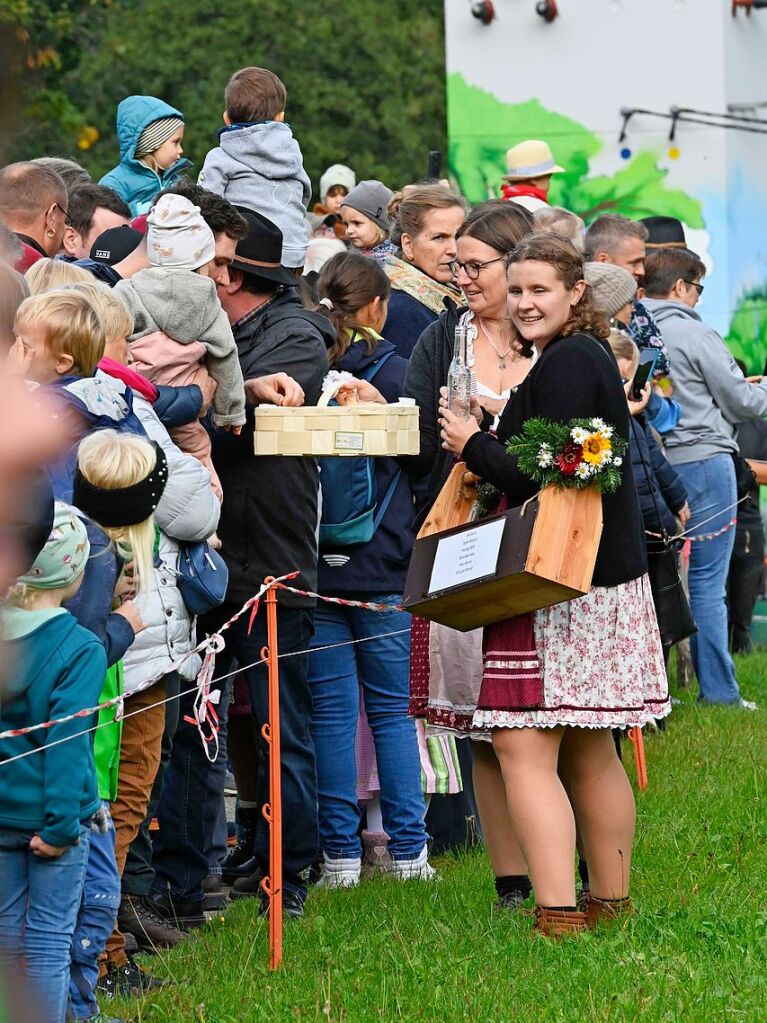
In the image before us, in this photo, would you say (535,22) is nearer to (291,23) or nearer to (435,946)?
(435,946)

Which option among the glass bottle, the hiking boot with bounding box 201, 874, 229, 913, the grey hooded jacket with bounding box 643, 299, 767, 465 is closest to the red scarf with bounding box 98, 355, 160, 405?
the glass bottle

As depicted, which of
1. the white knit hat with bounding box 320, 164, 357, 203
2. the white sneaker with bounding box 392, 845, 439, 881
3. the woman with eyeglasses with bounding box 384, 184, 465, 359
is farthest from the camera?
the white knit hat with bounding box 320, 164, 357, 203

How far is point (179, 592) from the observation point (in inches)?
190

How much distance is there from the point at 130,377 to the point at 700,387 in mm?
5138

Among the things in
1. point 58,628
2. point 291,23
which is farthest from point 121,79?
point 58,628

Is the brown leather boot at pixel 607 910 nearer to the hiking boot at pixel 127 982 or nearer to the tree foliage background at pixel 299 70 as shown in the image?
the hiking boot at pixel 127 982

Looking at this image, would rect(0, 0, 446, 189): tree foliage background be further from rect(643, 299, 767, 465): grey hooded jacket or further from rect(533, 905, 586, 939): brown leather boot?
rect(533, 905, 586, 939): brown leather boot

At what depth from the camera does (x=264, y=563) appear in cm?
539

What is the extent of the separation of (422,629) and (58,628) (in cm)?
182

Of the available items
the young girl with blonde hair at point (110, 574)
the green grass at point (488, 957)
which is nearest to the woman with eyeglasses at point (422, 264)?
the green grass at point (488, 957)

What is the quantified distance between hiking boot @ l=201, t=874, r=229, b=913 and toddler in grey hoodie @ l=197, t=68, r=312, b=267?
2517mm

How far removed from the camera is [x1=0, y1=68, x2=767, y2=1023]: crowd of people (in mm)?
4008

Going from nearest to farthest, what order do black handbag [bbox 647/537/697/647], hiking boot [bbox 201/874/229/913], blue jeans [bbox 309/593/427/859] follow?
1. hiking boot [bbox 201/874/229/913]
2. blue jeans [bbox 309/593/427/859]
3. black handbag [bbox 647/537/697/647]

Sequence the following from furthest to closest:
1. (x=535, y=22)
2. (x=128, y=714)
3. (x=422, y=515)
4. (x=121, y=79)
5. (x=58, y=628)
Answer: (x=121, y=79) → (x=535, y=22) → (x=422, y=515) → (x=128, y=714) → (x=58, y=628)
